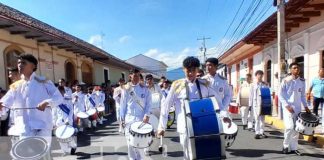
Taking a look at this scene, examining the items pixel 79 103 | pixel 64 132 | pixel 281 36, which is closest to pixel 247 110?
pixel 281 36

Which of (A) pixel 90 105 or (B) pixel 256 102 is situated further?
(A) pixel 90 105

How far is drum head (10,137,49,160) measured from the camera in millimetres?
3053

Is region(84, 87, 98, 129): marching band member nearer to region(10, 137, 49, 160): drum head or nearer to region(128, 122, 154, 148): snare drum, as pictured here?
region(128, 122, 154, 148): snare drum

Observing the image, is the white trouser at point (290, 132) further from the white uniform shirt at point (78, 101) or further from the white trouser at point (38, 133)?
the white uniform shirt at point (78, 101)

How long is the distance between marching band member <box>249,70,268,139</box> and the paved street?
0.23 meters

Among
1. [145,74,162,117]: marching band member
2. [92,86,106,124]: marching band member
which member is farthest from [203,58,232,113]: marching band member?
[92,86,106,124]: marching band member

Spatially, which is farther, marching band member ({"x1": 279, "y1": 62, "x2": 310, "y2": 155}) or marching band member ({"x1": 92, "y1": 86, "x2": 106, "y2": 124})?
marching band member ({"x1": 92, "y1": 86, "x2": 106, "y2": 124})

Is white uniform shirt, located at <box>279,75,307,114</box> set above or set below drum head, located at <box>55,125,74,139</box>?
above

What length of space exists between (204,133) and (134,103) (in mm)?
2168

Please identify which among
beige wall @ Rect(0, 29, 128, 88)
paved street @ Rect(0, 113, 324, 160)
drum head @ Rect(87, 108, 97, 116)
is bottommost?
paved street @ Rect(0, 113, 324, 160)

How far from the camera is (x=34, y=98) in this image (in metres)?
4.09

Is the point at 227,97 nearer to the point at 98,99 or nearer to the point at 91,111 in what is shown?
the point at 91,111

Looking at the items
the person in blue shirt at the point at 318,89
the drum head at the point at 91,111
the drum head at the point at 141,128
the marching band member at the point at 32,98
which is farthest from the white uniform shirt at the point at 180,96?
the drum head at the point at 91,111

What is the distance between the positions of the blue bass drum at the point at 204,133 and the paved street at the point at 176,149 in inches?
111
